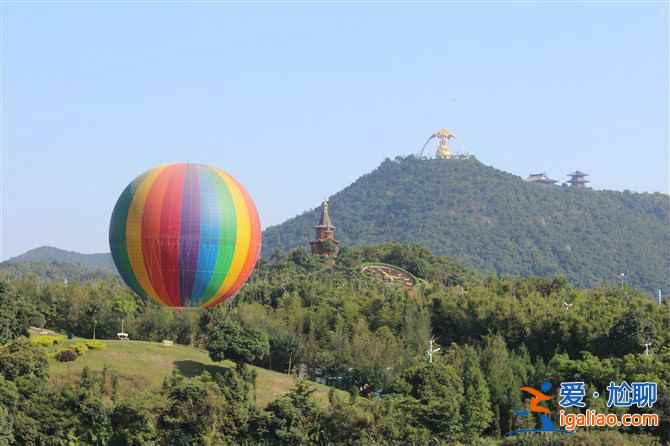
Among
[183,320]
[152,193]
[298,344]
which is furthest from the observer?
[183,320]

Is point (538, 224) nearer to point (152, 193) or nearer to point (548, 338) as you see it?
point (548, 338)

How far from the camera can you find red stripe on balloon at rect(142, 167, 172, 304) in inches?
1219

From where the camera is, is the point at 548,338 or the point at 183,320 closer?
the point at 548,338

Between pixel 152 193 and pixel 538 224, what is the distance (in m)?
97.7

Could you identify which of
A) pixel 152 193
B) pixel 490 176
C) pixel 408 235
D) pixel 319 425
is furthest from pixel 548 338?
pixel 490 176

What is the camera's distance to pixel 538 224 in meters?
125

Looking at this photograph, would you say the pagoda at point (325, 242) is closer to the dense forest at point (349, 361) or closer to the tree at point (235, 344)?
the dense forest at point (349, 361)

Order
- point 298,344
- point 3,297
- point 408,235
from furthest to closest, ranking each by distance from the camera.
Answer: point 408,235, point 298,344, point 3,297

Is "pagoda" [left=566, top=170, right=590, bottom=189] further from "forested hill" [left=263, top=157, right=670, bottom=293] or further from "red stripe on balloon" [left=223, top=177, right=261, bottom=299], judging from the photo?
"red stripe on balloon" [left=223, top=177, right=261, bottom=299]

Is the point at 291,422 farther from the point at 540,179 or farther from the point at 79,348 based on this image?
the point at 540,179

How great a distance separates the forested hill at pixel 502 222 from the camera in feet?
378

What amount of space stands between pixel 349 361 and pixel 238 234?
11.9 meters

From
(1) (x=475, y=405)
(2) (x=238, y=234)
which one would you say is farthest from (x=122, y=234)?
(1) (x=475, y=405)
